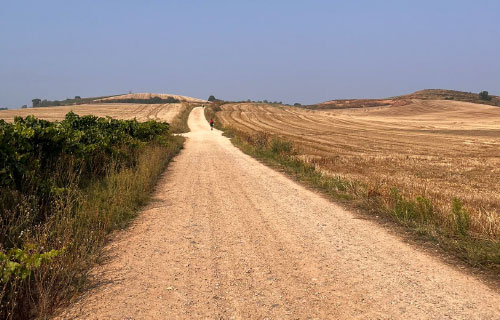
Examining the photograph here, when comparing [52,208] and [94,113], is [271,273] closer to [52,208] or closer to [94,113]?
[52,208]

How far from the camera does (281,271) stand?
4809 mm

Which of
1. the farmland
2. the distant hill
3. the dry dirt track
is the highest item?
the distant hill

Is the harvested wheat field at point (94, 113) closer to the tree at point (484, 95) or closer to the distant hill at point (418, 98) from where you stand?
the distant hill at point (418, 98)

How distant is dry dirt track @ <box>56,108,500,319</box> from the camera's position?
3.83 m

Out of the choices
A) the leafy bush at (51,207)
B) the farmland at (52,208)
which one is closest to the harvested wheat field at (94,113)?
the farmland at (52,208)

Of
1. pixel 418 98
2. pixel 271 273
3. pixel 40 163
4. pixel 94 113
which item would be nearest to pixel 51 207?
pixel 40 163

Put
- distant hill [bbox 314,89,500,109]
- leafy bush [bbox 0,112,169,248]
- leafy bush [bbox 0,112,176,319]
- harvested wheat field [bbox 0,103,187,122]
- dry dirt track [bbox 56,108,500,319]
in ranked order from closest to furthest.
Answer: leafy bush [bbox 0,112,176,319] < dry dirt track [bbox 56,108,500,319] < leafy bush [bbox 0,112,169,248] < harvested wheat field [bbox 0,103,187,122] < distant hill [bbox 314,89,500,109]

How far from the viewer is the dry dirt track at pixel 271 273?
3828 mm

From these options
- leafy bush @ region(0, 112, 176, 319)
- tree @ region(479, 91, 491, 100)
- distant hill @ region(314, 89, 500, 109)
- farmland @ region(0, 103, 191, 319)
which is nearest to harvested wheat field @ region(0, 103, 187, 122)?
farmland @ region(0, 103, 191, 319)

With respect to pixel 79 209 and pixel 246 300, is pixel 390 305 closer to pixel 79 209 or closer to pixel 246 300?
pixel 246 300

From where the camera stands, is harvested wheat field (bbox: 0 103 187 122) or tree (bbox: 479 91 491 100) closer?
harvested wheat field (bbox: 0 103 187 122)

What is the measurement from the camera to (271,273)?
475 centimetres

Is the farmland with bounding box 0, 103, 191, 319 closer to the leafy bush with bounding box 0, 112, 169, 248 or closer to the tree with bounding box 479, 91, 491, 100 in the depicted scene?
the leafy bush with bounding box 0, 112, 169, 248

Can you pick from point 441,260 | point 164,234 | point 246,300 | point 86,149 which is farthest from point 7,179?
point 441,260
